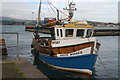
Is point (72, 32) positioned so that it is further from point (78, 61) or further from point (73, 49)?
point (78, 61)

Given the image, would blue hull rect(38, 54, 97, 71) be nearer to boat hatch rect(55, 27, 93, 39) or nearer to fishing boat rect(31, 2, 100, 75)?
fishing boat rect(31, 2, 100, 75)

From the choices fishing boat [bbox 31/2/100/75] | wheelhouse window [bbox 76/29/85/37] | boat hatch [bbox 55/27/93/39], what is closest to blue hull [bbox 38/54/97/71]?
fishing boat [bbox 31/2/100/75]

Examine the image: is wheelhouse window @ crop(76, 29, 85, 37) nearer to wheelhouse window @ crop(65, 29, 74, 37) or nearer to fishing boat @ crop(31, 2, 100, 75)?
fishing boat @ crop(31, 2, 100, 75)

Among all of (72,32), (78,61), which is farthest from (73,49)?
(72,32)

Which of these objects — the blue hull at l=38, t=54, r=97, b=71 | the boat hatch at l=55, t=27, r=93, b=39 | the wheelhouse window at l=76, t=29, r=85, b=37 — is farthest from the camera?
the wheelhouse window at l=76, t=29, r=85, b=37

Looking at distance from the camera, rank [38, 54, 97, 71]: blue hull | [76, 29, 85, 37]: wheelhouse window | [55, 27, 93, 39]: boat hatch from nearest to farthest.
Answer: [38, 54, 97, 71]: blue hull < [55, 27, 93, 39]: boat hatch < [76, 29, 85, 37]: wheelhouse window

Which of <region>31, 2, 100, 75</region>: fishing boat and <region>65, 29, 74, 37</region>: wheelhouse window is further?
<region>65, 29, 74, 37</region>: wheelhouse window

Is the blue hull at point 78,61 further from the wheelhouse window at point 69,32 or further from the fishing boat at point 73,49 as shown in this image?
the wheelhouse window at point 69,32

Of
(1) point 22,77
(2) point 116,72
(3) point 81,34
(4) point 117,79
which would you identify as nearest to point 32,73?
(1) point 22,77

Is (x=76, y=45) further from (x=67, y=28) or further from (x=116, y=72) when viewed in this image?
(x=116, y=72)

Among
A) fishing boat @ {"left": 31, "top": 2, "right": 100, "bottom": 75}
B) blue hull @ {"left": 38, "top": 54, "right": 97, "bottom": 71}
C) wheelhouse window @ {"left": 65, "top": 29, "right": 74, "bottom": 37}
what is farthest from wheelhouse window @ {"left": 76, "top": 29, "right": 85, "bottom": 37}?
blue hull @ {"left": 38, "top": 54, "right": 97, "bottom": 71}

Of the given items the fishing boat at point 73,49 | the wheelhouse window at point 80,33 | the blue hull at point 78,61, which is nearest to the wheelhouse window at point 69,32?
the fishing boat at point 73,49

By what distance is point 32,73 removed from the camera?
5.84 m

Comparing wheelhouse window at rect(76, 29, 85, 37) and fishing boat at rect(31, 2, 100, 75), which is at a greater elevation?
wheelhouse window at rect(76, 29, 85, 37)
